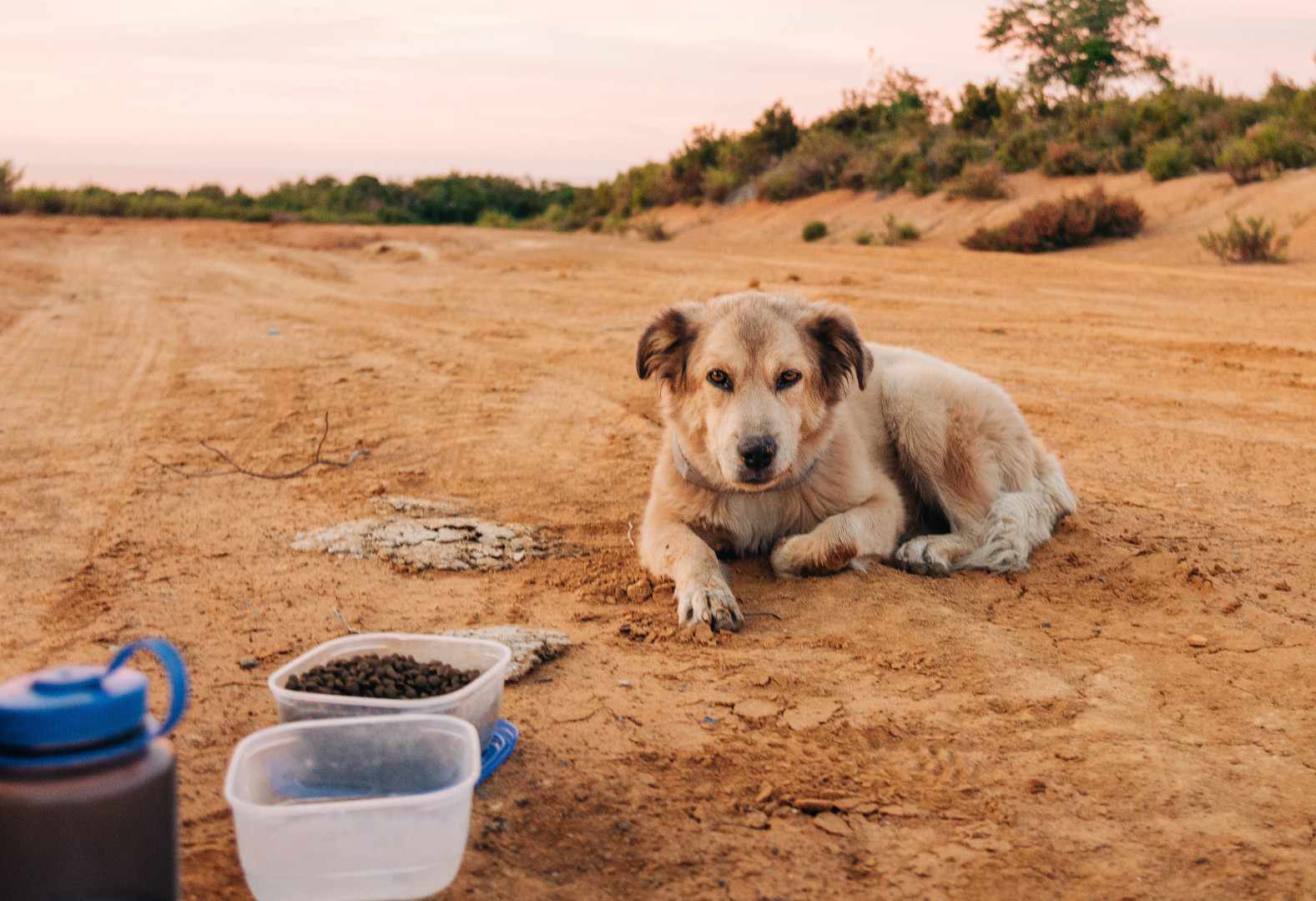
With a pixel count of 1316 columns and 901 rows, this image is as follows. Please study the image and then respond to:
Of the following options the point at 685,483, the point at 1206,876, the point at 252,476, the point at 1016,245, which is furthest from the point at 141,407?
the point at 1016,245

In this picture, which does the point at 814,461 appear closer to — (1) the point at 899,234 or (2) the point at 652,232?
(1) the point at 899,234

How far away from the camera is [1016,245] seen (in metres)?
16.5

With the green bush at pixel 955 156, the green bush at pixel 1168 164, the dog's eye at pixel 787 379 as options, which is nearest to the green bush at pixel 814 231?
the green bush at pixel 955 156

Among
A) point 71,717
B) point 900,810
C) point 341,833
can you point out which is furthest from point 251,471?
point 71,717

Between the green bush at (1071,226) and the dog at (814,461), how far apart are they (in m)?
11.4

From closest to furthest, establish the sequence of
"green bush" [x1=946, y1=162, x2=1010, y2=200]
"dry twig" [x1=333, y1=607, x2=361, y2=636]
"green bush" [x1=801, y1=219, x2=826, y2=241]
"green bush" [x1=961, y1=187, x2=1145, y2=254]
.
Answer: "dry twig" [x1=333, y1=607, x2=361, y2=636], "green bush" [x1=961, y1=187, x2=1145, y2=254], "green bush" [x1=946, y1=162, x2=1010, y2=200], "green bush" [x1=801, y1=219, x2=826, y2=241]

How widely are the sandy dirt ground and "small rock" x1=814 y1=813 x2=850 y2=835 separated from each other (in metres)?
0.01

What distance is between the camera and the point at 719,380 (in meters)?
4.85

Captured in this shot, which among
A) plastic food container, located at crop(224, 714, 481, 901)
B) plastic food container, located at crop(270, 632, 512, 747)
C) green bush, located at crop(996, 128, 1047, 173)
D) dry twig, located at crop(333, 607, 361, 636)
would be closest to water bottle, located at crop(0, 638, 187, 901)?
plastic food container, located at crop(224, 714, 481, 901)

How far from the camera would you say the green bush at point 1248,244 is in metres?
13.7

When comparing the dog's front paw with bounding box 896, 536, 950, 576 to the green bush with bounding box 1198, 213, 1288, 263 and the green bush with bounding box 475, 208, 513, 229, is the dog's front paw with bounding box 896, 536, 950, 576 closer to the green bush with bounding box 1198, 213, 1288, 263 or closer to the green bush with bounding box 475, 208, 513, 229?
the green bush with bounding box 1198, 213, 1288, 263

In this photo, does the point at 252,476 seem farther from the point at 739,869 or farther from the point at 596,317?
the point at 596,317

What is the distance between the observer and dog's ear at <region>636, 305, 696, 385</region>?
5.18m

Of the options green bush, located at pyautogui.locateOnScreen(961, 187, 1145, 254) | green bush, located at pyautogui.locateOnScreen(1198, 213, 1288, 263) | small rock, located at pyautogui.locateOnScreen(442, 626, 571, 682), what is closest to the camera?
small rock, located at pyautogui.locateOnScreen(442, 626, 571, 682)
